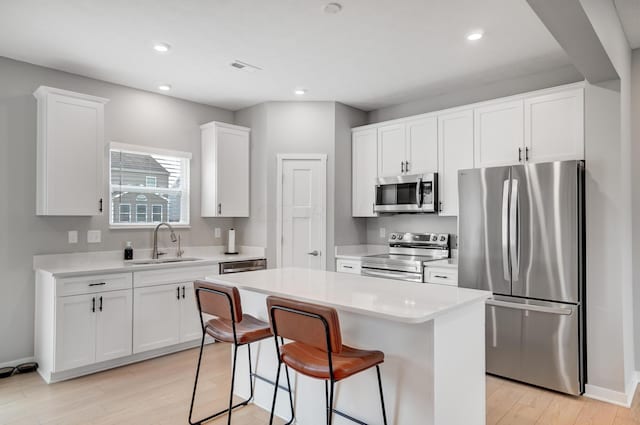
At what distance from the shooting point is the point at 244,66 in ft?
12.5

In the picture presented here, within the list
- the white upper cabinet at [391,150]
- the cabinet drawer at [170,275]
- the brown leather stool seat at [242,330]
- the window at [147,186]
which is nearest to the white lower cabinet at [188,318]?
the cabinet drawer at [170,275]

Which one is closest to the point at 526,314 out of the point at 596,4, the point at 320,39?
the point at 596,4

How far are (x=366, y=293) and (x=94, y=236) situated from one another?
3.11 m

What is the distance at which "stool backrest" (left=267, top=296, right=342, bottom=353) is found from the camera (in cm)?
180

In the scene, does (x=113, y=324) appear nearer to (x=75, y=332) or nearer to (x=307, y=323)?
(x=75, y=332)

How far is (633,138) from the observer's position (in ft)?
11.3

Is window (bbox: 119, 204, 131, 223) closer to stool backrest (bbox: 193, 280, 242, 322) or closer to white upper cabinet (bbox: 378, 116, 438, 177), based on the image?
stool backrest (bbox: 193, 280, 242, 322)

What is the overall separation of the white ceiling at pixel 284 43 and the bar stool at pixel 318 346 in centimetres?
206

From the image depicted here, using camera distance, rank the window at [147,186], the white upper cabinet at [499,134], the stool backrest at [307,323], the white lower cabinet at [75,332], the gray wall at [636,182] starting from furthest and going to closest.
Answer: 1. the window at [147,186]
2. the white upper cabinet at [499,134]
3. the gray wall at [636,182]
4. the white lower cabinet at [75,332]
5. the stool backrest at [307,323]

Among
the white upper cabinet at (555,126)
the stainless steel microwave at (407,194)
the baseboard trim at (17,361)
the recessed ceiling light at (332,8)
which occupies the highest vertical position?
the recessed ceiling light at (332,8)

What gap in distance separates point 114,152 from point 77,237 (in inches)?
38.8

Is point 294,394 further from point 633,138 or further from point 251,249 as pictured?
point 633,138

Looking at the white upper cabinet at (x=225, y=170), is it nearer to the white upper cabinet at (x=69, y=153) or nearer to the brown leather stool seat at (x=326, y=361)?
the white upper cabinet at (x=69, y=153)

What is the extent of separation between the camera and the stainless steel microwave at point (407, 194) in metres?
4.27
